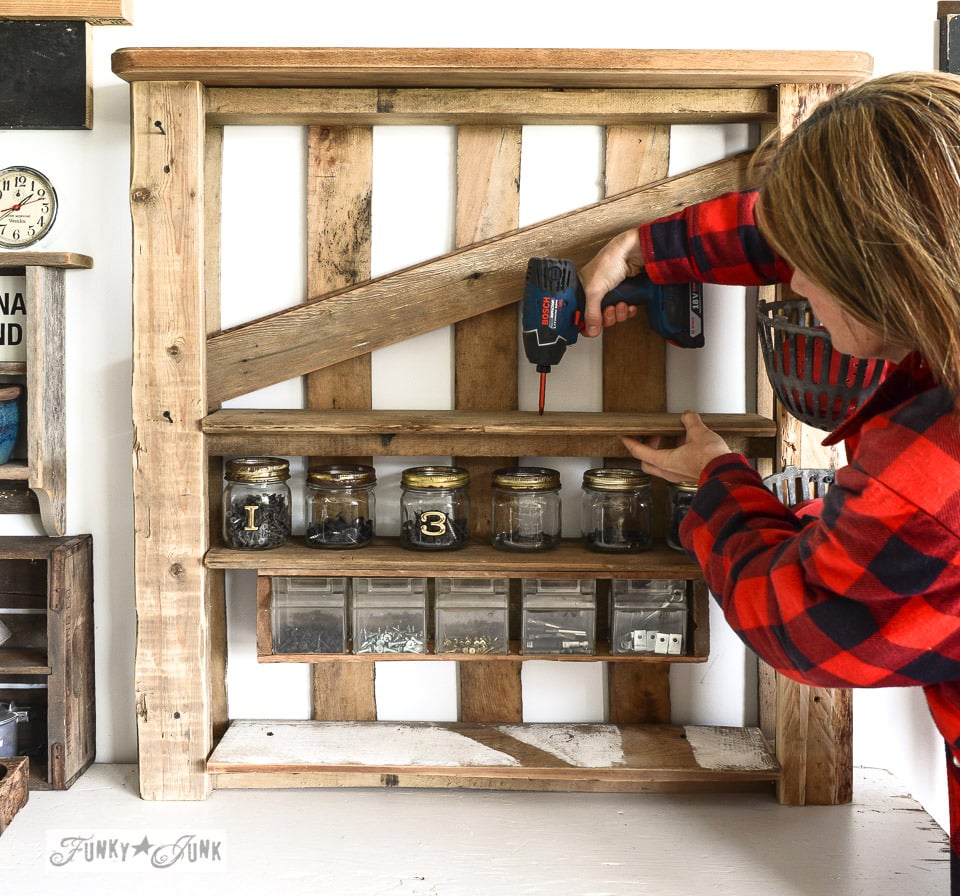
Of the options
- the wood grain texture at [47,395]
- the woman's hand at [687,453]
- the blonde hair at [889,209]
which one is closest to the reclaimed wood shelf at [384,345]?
the woman's hand at [687,453]

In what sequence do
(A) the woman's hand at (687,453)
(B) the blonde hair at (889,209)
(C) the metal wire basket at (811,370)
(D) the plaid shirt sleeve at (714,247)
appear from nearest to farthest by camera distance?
1. (B) the blonde hair at (889,209)
2. (C) the metal wire basket at (811,370)
3. (A) the woman's hand at (687,453)
4. (D) the plaid shirt sleeve at (714,247)

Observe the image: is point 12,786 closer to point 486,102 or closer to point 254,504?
point 254,504

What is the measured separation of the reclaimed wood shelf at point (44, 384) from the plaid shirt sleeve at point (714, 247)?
1.10 m

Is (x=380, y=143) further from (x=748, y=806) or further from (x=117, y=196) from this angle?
(x=748, y=806)

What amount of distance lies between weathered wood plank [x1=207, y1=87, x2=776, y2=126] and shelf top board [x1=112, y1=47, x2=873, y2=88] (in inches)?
2.1

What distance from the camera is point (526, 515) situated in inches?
74.9

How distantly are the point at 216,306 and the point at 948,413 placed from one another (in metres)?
1.47

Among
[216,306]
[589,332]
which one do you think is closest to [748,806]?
[589,332]

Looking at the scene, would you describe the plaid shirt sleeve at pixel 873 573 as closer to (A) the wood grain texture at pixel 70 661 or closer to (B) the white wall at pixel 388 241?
(B) the white wall at pixel 388 241

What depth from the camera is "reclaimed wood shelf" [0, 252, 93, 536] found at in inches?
73.2

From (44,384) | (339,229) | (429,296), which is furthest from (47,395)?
(429,296)

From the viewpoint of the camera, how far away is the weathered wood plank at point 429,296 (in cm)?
190

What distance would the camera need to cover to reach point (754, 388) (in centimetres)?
200

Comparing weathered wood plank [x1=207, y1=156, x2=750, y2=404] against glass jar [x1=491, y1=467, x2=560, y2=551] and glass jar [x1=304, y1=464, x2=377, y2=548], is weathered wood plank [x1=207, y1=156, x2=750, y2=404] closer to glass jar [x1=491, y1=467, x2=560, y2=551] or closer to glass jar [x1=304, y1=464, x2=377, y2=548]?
glass jar [x1=304, y1=464, x2=377, y2=548]
